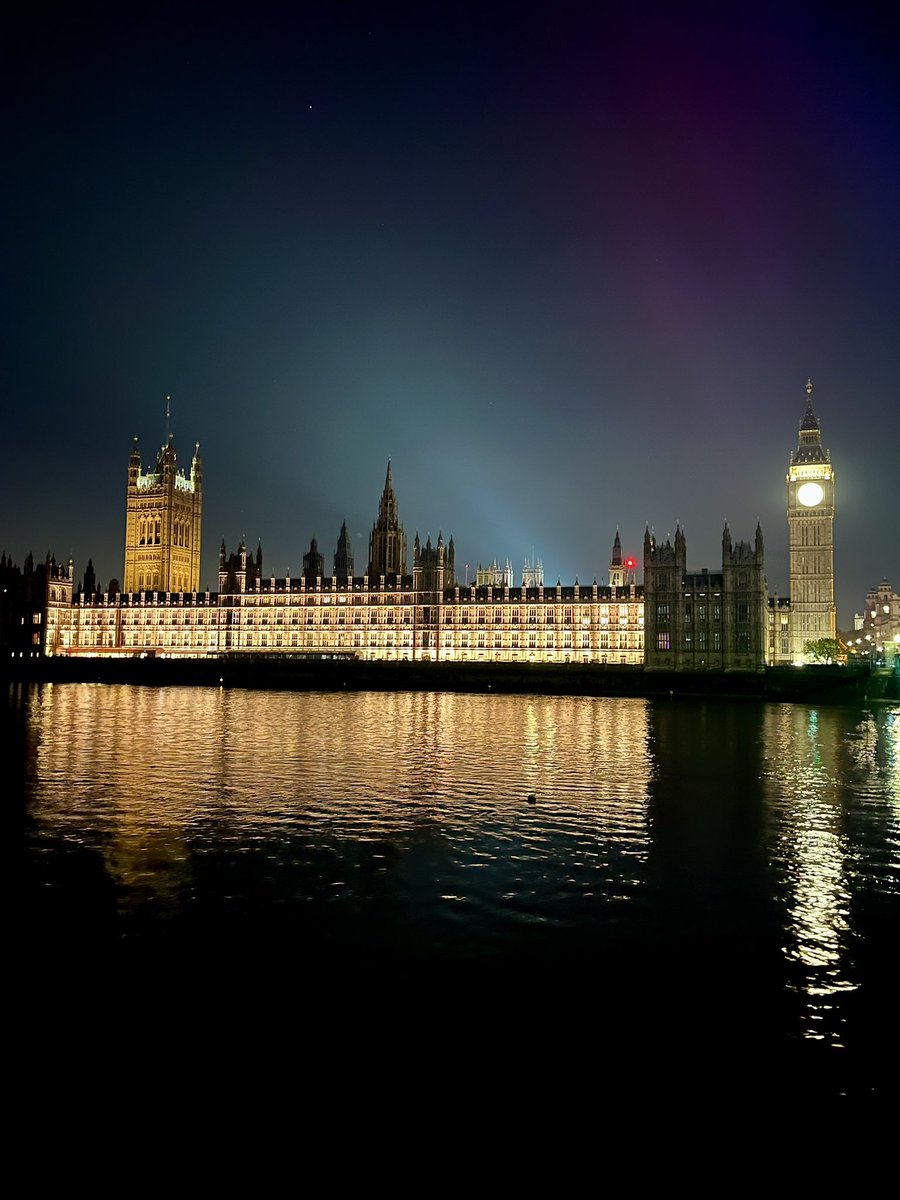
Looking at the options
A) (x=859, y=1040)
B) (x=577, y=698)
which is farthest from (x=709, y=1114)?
(x=577, y=698)

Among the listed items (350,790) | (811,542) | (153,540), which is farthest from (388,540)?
(350,790)

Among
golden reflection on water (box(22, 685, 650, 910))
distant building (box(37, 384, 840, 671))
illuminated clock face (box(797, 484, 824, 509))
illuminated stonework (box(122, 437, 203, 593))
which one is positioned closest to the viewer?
golden reflection on water (box(22, 685, 650, 910))

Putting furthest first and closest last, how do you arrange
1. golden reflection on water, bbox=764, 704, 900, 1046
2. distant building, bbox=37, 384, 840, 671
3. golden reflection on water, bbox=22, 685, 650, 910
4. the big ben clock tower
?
the big ben clock tower → distant building, bbox=37, 384, 840, 671 → golden reflection on water, bbox=22, 685, 650, 910 → golden reflection on water, bbox=764, 704, 900, 1046

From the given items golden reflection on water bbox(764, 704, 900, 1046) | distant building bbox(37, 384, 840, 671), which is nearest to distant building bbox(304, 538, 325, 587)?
distant building bbox(37, 384, 840, 671)

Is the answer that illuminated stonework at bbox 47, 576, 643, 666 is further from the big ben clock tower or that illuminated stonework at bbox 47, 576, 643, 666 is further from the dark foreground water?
the dark foreground water

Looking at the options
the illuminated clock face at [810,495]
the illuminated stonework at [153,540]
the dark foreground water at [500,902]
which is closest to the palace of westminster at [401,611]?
the illuminated clock face at [810,495]

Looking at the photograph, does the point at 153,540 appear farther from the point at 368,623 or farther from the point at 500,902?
the point at 500,902

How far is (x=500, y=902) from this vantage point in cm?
1944

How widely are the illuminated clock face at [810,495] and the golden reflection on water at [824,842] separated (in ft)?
387

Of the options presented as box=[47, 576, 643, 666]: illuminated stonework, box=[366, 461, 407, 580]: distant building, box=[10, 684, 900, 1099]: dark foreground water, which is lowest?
box=[10, 684, 900, 1099]: dark foreground water

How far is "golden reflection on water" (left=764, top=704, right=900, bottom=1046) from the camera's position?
15.7 m

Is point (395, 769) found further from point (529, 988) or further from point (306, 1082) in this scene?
point (306, 1082)

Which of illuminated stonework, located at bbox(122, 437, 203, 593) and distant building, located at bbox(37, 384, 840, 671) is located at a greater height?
illuminated stonework, located at bbox(122, 437, 203, 593)

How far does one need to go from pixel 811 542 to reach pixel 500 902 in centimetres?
15858
